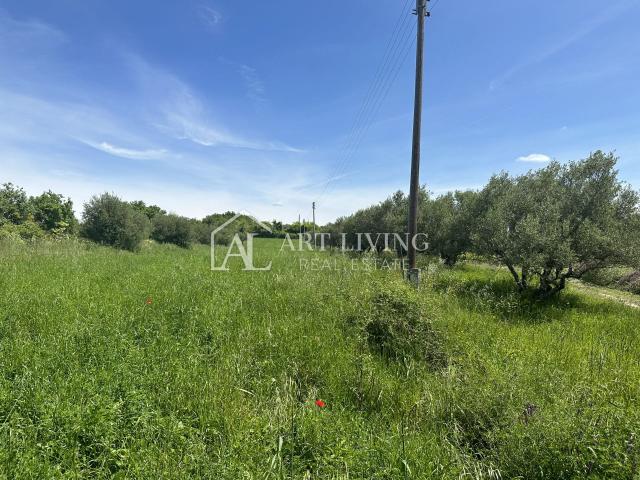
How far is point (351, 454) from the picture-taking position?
7.54 feet

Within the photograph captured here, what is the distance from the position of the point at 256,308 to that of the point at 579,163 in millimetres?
9766

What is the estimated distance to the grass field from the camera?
2203 millimetres

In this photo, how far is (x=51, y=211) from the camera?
88.6ft

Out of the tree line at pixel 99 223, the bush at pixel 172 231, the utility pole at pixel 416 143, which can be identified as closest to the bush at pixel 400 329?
the utility pole at pixel 416 143

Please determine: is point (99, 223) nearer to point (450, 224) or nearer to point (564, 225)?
point (450, 224)

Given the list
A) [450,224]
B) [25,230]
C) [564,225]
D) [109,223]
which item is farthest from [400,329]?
[25,230]

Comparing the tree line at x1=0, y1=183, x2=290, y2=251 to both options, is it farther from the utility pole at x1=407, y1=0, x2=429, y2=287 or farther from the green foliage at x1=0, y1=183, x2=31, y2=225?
the utility pole at x1=407, y1=0, x2=429, y2=287

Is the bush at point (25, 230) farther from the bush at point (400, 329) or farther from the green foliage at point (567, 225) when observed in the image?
the green foliage at point (567, 225)

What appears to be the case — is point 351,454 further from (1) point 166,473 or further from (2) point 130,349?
(2) point 130,349

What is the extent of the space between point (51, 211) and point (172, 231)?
526 inches

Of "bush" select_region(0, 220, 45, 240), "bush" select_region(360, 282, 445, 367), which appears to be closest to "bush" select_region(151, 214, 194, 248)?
"bush" select_region(0, 220, 45, 240)

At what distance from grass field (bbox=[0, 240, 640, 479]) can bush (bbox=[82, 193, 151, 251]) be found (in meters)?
11.3

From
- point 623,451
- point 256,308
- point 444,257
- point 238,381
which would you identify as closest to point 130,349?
point 238,381

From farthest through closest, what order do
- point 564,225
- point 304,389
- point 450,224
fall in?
point 450,224
point 564,225
point 304,389
